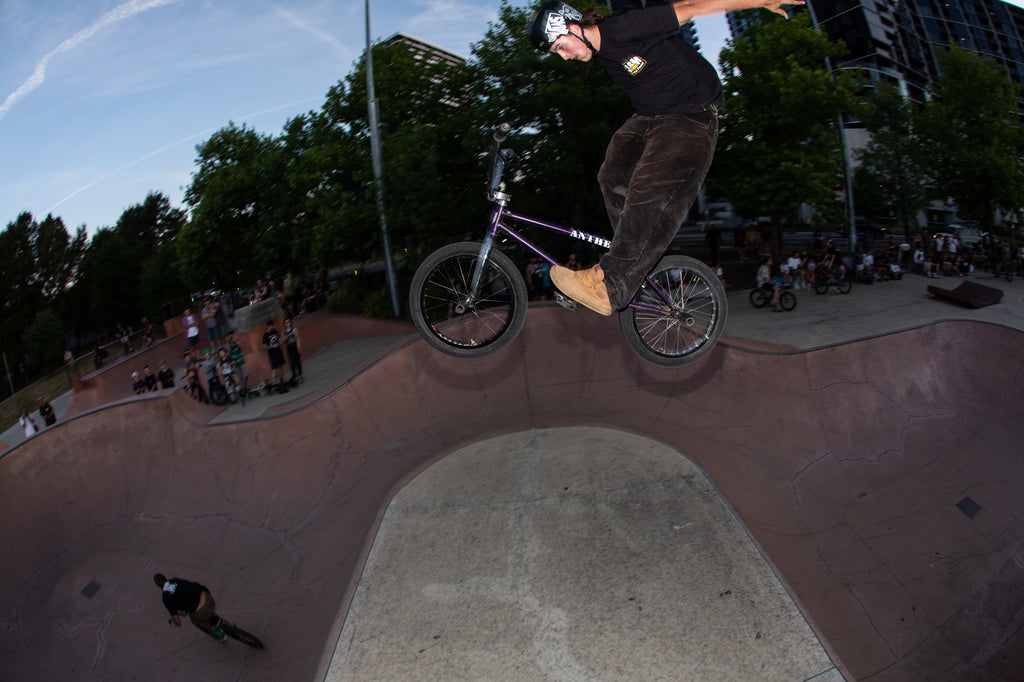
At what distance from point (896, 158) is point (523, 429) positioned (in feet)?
115

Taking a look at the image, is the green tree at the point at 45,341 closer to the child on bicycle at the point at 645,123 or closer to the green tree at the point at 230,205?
the green tree at the point at 230,205

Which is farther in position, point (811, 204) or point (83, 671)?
point (811, 204)

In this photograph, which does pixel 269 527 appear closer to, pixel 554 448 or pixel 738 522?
pixel 554 448

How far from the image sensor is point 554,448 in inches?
362

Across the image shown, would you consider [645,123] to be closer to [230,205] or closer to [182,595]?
[182,595]

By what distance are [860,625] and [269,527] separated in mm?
8771

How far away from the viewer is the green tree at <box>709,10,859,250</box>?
23984mm

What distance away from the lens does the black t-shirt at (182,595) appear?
7383 mm

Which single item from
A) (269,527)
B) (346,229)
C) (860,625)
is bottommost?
(860,625)

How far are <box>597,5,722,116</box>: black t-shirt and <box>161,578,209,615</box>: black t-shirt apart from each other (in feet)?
25.4

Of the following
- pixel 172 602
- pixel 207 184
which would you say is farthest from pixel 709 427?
pixel 207 184

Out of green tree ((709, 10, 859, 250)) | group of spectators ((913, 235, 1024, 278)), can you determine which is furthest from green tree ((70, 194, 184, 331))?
group of spectators ((913, 235, 1024, 278))

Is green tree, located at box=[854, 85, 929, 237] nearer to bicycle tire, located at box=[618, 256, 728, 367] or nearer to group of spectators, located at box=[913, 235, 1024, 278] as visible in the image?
group of spectators, located at box=[913, 235, 1024, 278]

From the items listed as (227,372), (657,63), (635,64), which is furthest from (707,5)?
(227,372)
